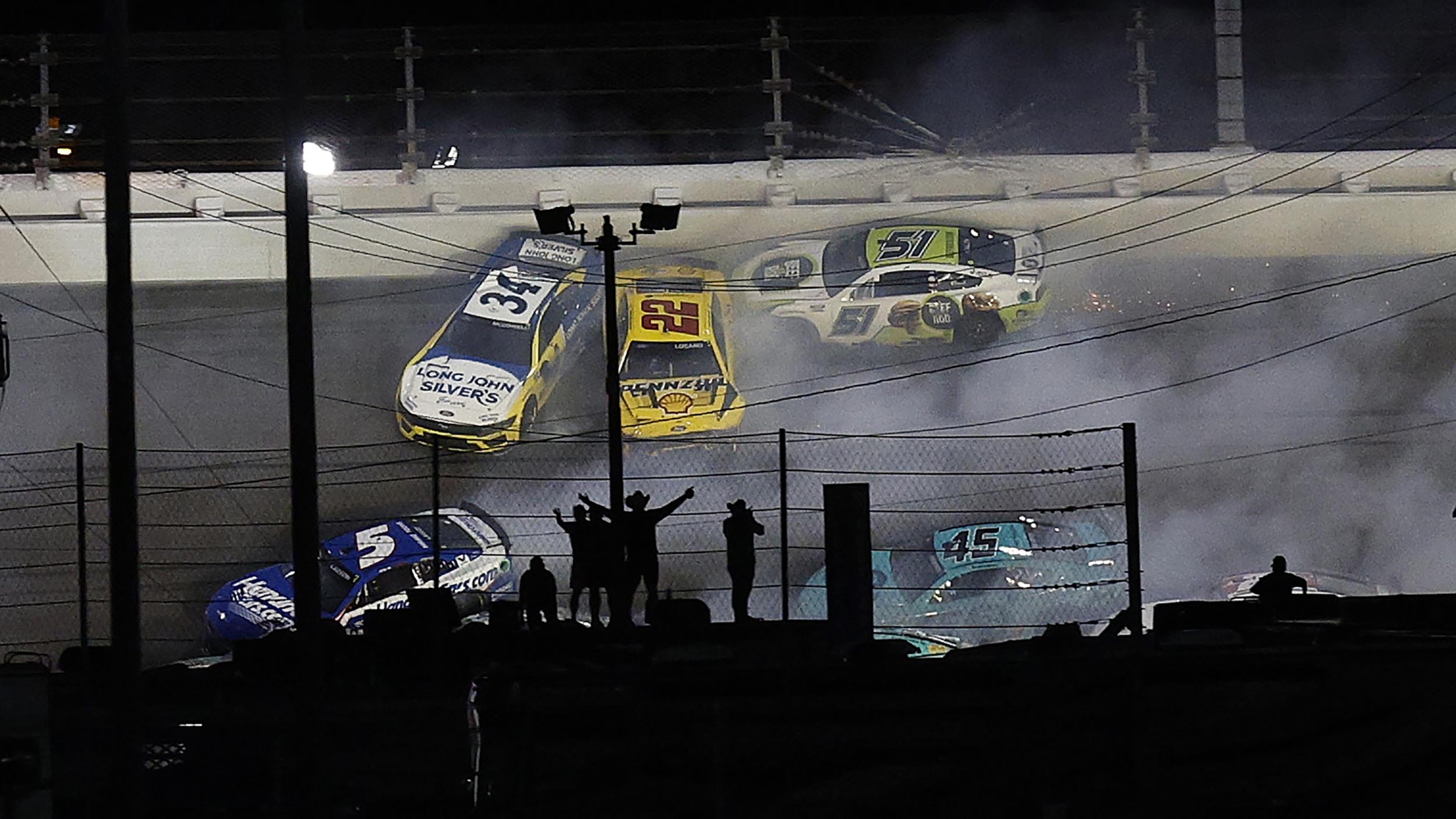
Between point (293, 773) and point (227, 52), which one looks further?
point (227, 52)

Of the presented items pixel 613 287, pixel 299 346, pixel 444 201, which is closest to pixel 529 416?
pixel 444 201

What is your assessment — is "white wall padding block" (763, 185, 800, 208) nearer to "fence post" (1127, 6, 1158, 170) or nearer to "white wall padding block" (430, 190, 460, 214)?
"white wall padding block" (430, 190, 460, 214)

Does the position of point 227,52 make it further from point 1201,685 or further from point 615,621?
point 1201,685

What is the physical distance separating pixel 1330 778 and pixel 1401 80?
1928 cm

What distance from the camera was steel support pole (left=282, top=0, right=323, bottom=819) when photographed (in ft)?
25.5

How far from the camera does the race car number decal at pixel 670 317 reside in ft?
78.7

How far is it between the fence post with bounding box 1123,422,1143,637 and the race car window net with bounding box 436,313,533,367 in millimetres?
12455

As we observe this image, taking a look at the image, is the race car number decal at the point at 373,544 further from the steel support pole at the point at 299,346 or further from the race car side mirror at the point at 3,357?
the steel support pole at the point at 299,346

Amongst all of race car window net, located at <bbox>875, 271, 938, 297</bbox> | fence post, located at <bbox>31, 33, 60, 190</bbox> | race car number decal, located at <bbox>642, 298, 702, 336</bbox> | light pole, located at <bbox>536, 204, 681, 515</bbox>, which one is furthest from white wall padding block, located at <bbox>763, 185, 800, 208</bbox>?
fence post, located at <bbox>31, 33, 60, 190</bbox>

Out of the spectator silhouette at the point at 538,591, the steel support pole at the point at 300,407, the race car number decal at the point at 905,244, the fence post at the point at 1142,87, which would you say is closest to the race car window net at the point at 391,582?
the spectator silhouette at the point at 538,591

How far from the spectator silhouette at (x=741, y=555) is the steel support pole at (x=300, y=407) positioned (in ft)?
21.1

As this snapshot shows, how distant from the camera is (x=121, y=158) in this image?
8.13 meters

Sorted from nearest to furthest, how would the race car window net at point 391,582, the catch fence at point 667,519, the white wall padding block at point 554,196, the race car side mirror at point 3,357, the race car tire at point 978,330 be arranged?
the race car side mirror at point 3,357, the race car window net at point 391,582, the catch fence at point 667,519, the white wall padding block at point 554,196, the race car tire at point 978,330

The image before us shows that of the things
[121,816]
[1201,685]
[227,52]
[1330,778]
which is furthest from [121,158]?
[227,52]
